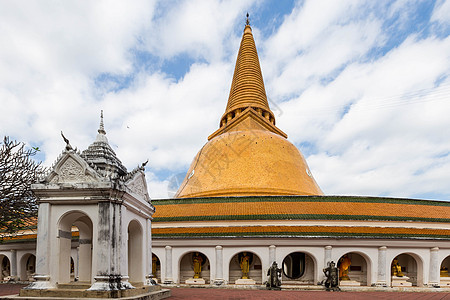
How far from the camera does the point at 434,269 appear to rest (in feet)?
54.8

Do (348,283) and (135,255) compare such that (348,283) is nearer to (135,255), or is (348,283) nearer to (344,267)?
(344,267)

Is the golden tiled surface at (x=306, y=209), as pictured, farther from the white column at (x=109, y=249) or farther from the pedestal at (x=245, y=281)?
the white column at (x=109, y=249)

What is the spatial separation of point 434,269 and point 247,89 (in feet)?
77.6

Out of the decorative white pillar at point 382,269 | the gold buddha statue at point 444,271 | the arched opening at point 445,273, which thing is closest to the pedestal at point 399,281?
the decorative white pillar at point 382,269

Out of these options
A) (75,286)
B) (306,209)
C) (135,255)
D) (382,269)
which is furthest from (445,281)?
(75,286)

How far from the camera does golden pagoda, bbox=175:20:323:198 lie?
79.0 ft

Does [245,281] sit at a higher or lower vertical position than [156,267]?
lower

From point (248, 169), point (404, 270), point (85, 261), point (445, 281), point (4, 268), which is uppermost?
point (248, 169)

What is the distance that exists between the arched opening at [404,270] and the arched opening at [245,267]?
293 inches

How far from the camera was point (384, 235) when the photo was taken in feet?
54.1

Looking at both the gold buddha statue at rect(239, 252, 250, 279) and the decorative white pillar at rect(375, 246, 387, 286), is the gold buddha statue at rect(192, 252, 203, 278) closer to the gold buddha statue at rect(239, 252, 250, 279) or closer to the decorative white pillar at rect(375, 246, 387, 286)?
the gold buddha statue at rect(239, 252, 250, 279)

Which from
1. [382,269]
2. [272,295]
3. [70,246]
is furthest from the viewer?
[382,269]

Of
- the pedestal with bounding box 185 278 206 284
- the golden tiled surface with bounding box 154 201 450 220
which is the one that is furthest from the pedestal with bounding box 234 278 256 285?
the golden tiled surface with bounding box 154 201 450 220

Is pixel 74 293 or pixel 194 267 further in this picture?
pixel 194 267
